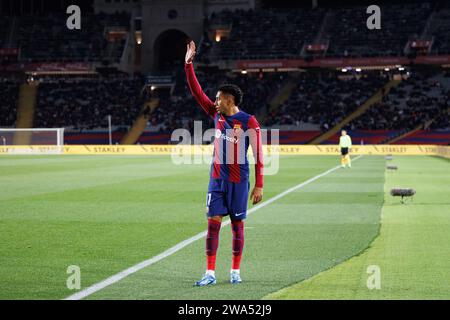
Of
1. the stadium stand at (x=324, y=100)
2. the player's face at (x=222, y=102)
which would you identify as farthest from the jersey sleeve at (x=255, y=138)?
the stadium stand at (x=324, y=100)

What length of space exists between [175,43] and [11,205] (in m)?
65.6

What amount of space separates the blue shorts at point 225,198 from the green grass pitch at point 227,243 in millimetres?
809

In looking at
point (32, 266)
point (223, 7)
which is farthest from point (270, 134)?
point (32, 266)

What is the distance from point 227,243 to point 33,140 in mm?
52810

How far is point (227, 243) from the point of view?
1205cm

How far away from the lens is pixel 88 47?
77.8 meters

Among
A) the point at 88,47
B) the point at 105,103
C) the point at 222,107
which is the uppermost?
the point at 88,47

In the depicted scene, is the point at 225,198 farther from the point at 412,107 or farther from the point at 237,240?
the point at 412,107

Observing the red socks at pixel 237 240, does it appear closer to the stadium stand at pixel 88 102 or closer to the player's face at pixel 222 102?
the player's face at pixel 222 102

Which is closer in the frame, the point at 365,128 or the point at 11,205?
the point at 11,205

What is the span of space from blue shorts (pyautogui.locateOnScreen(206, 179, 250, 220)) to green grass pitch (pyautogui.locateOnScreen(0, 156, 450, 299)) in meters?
0.81

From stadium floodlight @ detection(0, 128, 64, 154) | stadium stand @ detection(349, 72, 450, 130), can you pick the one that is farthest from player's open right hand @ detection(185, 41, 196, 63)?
stadium stand @ detection(349, 72, 450, 130)

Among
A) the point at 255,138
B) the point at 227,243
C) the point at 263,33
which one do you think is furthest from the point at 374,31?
the point at 255,138

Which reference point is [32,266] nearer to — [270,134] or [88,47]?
[270,134]
